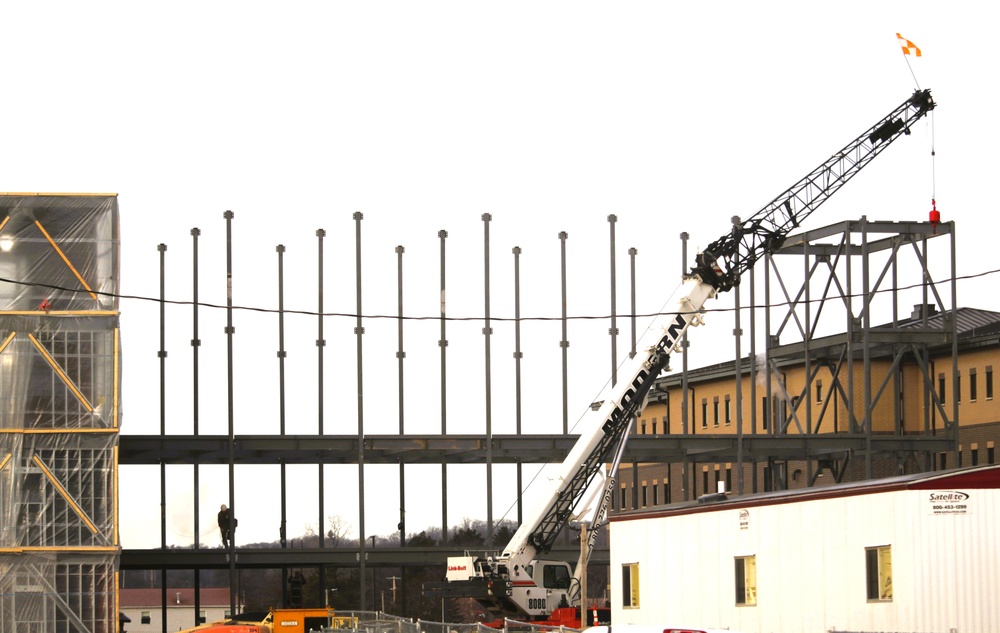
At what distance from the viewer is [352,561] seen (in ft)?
184

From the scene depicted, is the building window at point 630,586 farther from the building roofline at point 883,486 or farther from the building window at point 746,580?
the building window at point 746,580

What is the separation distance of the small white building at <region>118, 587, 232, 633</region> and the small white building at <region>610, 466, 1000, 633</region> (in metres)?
98.4

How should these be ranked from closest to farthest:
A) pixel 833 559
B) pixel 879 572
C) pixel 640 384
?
pixel 879 572 < pixel 833 559 < pixel 640 384

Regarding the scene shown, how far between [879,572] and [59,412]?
91.5ft

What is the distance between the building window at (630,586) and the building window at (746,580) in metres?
4.96

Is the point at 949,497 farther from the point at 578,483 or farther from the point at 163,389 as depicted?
the point at 163,389

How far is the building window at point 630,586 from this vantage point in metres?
37.3

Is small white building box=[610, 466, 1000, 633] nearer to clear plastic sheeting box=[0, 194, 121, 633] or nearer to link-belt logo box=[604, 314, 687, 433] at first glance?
link-belt logo box=[604, 314, 687, 433]

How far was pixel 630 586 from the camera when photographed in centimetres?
3756

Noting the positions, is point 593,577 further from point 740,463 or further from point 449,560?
point 449,560

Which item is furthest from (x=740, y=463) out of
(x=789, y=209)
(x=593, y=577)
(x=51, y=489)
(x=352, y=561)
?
(x=593, y=577)

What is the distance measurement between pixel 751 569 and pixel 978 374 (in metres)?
43.0

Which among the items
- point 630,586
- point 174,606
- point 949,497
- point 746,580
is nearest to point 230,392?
point 630,586

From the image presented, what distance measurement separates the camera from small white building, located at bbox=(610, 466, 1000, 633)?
2681 cm
